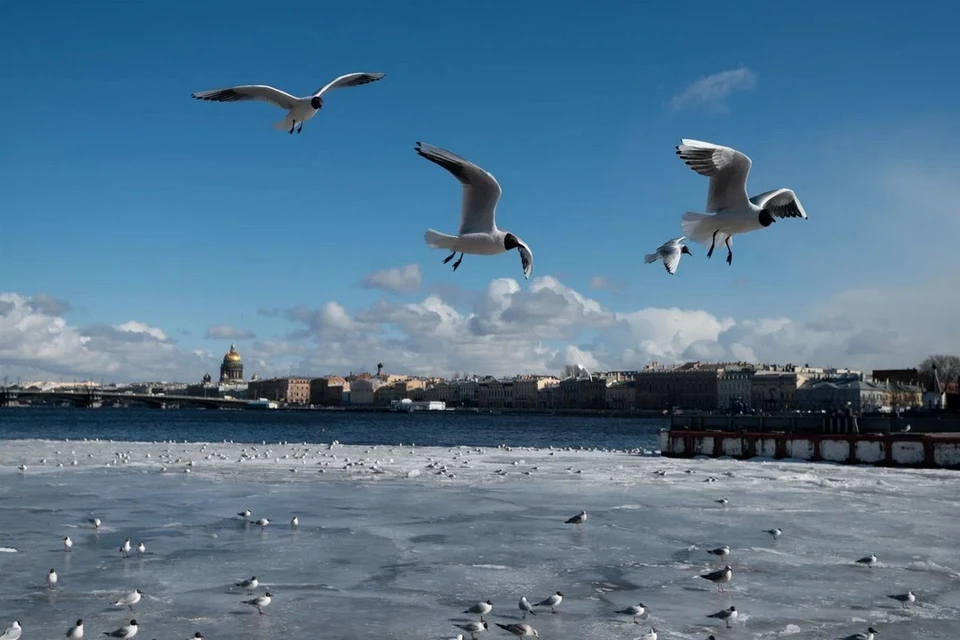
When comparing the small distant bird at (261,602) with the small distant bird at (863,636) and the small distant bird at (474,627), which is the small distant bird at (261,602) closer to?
the small distant bird at (474,627)

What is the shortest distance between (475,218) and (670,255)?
2.15 meters

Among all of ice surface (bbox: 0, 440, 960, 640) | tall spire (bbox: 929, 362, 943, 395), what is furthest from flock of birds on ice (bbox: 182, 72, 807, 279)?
tall spire (bbox: 929, 362, 943, 395)

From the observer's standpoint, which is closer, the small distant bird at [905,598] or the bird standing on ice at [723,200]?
the small distant bird at [905,598]

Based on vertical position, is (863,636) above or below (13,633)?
above

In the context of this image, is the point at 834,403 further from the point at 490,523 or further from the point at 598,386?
the point at 490,523

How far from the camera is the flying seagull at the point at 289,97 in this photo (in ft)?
36.2

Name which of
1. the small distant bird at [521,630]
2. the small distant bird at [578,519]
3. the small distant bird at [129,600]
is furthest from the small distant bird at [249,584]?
the small distant bird at [578,519]

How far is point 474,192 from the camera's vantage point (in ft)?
33.8

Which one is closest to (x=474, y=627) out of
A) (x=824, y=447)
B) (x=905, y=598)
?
(x=905, y=598)

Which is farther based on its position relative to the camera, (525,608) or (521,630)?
(525,608)

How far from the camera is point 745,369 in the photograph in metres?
132

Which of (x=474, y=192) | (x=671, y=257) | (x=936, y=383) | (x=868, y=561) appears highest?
(x=936, y=383)

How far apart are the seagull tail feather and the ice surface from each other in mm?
2922

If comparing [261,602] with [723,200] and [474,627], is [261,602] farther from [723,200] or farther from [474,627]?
[723,200]
